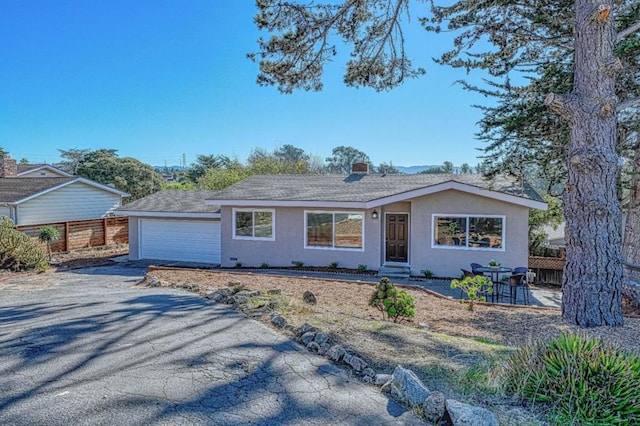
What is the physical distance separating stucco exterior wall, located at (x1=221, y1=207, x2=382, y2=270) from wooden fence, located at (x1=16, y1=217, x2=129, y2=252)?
825 centimetres

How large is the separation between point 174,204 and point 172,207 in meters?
0.53

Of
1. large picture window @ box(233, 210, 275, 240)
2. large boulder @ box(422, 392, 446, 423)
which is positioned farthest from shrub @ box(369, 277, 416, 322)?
large picture window @ box(233, 210, 275, 240)

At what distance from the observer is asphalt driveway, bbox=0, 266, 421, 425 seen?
10.6 feet

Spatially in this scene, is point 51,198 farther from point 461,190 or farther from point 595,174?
point 595,174

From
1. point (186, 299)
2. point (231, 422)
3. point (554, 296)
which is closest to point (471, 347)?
point (231, 422)

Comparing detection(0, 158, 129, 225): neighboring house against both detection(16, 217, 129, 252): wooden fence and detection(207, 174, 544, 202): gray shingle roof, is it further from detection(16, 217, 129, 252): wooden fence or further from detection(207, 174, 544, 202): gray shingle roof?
detection(207, 174, 544, 202): gray shingle roof

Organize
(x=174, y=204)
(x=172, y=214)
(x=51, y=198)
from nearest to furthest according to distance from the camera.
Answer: (x=172, y=214) < (x=174, y=204) < (x=51, y=198)

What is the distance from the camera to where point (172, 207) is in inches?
701

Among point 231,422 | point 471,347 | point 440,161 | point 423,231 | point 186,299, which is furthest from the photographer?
point 440,161

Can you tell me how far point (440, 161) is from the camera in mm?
43031

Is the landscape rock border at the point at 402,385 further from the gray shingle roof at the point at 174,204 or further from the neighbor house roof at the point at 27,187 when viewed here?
the neighbor house roof at the point at 27,187

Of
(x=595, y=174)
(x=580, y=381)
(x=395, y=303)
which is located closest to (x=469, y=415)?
(x=580, y=381)

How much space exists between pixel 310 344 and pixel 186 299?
13.5ft

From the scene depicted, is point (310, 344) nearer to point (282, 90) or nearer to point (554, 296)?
point (282, 90)
